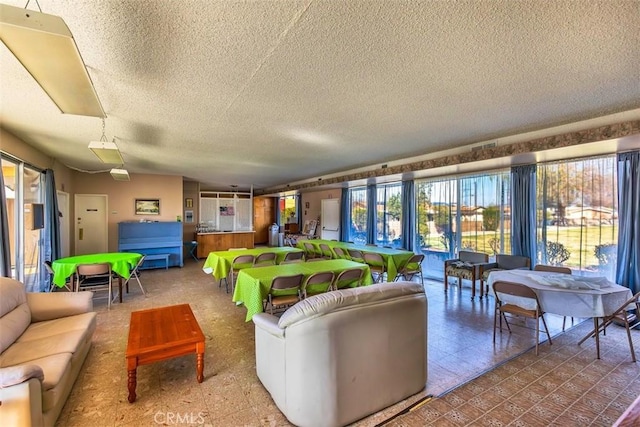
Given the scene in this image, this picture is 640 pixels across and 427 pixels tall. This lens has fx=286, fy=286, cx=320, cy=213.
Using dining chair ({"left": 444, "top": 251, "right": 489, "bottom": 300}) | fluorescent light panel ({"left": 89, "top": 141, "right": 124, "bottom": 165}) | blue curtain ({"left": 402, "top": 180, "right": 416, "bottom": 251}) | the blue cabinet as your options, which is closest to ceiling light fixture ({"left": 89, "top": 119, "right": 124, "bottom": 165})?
fluorescent light panel ({"left": 89, "top": 141, "right": 124, "bottom": 165})

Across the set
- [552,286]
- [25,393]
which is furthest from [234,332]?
[552,286]

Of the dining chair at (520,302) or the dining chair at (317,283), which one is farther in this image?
the dining chair at (317,283)

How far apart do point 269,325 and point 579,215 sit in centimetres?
485

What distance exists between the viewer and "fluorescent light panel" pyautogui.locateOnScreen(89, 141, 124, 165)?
3.48m

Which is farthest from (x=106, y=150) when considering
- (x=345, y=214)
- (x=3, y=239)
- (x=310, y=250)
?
(x=345, y=214)

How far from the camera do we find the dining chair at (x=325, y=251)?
673cm

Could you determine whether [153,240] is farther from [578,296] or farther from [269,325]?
[578,296]

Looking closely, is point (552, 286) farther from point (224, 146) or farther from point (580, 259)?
point (224, 146)

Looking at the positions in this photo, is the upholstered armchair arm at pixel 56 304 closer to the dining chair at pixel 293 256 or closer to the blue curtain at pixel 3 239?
the blue curtain at pixel 3 239

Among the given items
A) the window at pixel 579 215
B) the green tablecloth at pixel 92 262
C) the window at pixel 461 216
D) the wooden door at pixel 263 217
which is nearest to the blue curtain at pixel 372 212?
the window at pixel 461 216

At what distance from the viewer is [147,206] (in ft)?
26.6

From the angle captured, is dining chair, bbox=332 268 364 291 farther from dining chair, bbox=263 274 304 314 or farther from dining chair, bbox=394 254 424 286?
dining chair, bbox=394 254 424 286

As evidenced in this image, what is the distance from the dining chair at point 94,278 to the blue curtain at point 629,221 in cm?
726

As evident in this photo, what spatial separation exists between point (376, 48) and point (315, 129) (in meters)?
1.97
